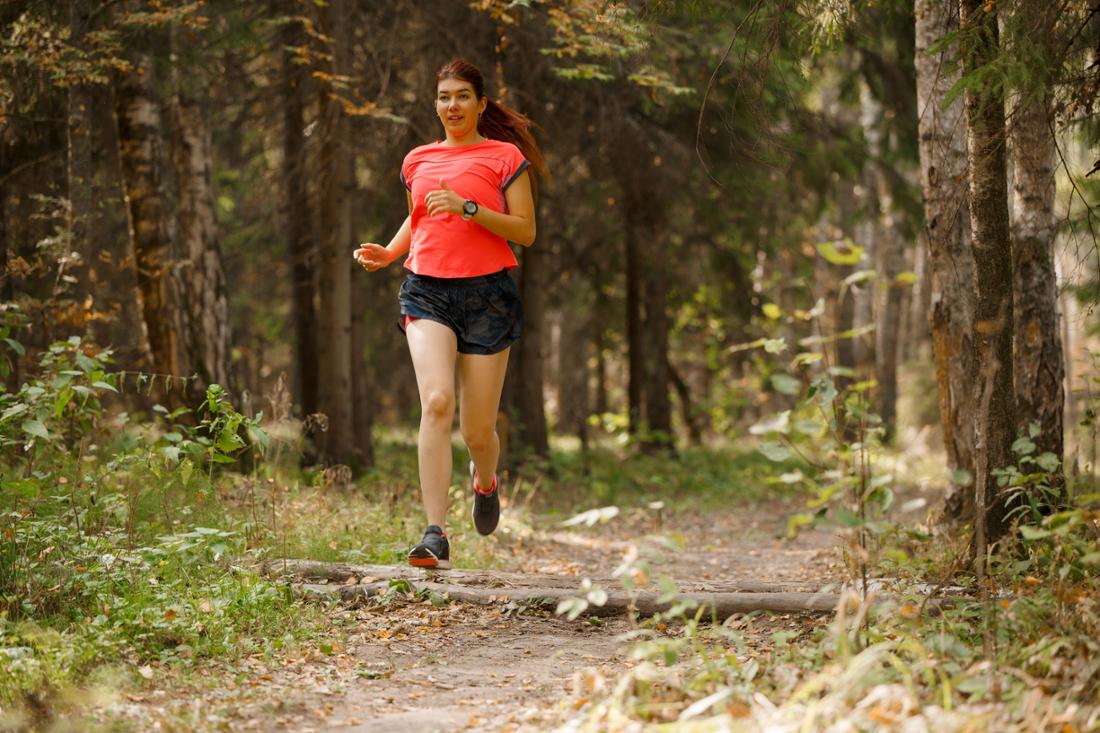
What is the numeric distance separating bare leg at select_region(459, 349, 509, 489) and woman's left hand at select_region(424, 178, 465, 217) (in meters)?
0.82

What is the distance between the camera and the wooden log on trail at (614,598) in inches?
184

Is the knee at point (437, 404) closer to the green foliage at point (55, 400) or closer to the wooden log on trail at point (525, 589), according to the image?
the wooden log on trail at point (525, 589)

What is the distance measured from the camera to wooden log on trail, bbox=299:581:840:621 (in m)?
4.68

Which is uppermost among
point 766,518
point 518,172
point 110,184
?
point 110,184

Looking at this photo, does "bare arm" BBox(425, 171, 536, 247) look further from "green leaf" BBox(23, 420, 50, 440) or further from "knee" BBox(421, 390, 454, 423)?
"green leaf" BBox(23, 420, 50, 440)

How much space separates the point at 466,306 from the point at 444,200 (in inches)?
24.6

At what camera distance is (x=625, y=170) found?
13.3 meters

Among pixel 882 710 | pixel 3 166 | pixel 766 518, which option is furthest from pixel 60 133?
pixel 882 710

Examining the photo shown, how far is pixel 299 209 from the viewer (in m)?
12.8

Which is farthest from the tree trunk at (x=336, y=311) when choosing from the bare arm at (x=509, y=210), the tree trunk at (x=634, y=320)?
the bare arm at (x=509, y=210)

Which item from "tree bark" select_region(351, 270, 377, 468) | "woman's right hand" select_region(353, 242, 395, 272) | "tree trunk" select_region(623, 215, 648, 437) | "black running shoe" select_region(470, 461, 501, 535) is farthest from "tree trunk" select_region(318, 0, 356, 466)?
"woman's right hand" select_region(353, 242, 395, 272)

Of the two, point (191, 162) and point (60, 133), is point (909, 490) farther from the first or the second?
point (60, 133)

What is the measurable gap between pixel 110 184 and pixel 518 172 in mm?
6933

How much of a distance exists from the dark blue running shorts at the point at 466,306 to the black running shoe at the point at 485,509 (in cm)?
85
